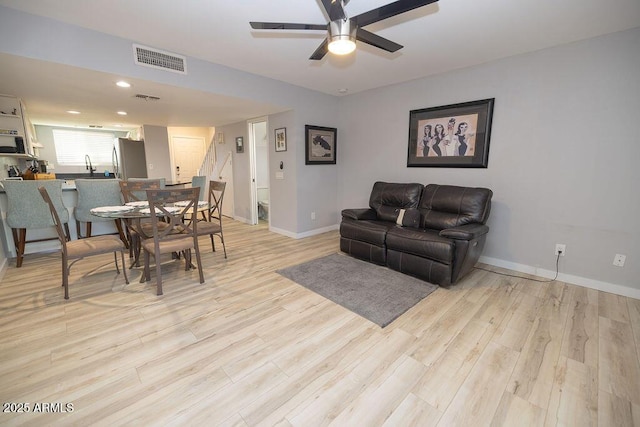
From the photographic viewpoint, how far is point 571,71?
2.61 m

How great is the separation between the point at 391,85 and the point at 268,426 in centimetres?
425

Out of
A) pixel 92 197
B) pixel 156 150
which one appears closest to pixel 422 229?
pixel 92 197

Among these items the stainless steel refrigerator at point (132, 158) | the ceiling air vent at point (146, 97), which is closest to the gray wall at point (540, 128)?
the ceiling air vent at point (146, 97)

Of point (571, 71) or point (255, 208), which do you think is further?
point (255, 208)

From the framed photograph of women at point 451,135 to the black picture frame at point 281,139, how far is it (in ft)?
6.52

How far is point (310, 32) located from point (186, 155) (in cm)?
662

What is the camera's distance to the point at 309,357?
172cm

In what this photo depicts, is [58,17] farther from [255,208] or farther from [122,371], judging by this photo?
[255,208]

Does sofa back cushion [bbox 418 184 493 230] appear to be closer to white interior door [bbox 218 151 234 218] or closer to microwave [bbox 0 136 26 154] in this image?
white interior door [bbox 218 151 234 218]

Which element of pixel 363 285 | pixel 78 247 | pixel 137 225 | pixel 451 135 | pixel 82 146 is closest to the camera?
pixel 78 247

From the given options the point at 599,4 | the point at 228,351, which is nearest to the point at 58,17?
the point at 228,351

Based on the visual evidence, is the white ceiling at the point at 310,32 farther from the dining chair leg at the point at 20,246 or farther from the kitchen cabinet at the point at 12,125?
the dining chair leg at the point at 20,246

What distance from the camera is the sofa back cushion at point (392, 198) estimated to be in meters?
3.47

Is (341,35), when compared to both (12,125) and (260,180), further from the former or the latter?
(12,125)
